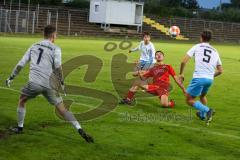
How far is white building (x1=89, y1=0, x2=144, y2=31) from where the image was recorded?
69.4m

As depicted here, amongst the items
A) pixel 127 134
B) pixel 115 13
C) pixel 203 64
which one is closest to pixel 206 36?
pixel 203 64

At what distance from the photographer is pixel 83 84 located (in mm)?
18781

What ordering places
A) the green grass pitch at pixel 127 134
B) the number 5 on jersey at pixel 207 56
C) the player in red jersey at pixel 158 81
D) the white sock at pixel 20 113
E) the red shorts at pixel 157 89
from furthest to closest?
1. the red shorts at pixel 157 89
2. the player in red jersey at pixel 158 81
3. the number 5 on jersey at pixel 207 56
4. the white sock at pixel 20 113
5. the green grass pitch at pixel 127 134

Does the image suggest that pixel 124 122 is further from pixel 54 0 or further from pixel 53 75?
pixel 54 0

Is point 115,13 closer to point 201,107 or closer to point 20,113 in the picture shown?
point 201,107

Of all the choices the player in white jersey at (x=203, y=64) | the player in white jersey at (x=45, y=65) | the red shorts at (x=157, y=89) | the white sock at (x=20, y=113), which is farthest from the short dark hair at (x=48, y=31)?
the red shorts at (x=157, y=89)

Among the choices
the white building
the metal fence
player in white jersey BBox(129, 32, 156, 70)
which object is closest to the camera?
player in white jersey BBox(129, 32, 156, 70)

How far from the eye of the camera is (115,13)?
7062 cm

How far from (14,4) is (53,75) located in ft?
191

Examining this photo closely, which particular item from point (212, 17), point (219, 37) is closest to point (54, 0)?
point (219, 37)

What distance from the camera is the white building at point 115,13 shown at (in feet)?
228

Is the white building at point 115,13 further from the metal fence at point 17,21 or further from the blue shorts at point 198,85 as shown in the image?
the blue shorts at point 198,85

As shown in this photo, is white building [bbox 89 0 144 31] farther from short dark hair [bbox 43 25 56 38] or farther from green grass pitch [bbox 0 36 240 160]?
short dark hair [bbox 43 25 56 38]

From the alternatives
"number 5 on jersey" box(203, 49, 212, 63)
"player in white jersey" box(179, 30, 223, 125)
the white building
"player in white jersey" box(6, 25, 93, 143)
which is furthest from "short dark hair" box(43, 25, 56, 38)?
the white building
